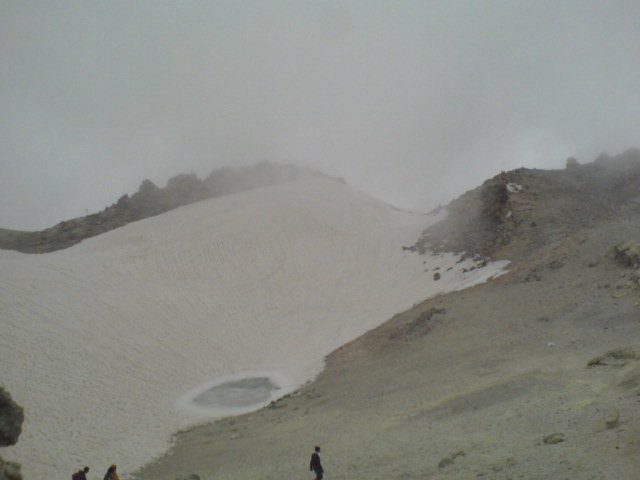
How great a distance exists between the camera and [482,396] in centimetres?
1087

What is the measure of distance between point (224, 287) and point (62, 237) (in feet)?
104

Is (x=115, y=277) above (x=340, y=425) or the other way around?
above

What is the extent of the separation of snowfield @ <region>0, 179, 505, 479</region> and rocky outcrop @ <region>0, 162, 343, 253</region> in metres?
14.7

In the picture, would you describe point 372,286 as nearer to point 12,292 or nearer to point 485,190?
point 485,190

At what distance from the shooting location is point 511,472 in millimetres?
6543

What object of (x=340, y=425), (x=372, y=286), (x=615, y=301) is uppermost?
(x=372, y=286)

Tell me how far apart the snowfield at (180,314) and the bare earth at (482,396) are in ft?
6.95

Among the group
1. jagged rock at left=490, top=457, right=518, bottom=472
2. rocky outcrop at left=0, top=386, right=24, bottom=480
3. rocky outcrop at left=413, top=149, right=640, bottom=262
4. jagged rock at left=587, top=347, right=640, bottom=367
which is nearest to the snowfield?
rocky outcrop at left=0, top=386, right=24, bottom=480

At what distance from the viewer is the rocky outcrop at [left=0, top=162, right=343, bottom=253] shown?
52.0 meters

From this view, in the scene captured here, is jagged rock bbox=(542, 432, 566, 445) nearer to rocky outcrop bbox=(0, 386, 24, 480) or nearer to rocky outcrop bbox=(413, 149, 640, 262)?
rocky outcrop bbox=(0, 386, 24, 480)

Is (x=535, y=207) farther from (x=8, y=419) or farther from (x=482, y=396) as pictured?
(x=8, y=419)

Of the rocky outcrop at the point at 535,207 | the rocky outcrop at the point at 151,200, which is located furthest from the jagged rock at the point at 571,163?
the rocky outcrop at the point at 151,200

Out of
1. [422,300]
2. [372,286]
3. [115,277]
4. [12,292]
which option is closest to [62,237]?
[115,277]

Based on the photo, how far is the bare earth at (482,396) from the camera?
7309 millimetres
